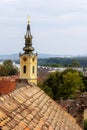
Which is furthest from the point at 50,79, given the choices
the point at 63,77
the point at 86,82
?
the point at 86,82

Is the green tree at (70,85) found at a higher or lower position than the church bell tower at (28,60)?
lower

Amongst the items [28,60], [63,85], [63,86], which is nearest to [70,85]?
[63,85]

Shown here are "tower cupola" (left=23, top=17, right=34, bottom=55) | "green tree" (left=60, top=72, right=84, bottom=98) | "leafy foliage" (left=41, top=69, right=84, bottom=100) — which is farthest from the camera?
"green tree" (left=60, top=72, right=84, bottom=98)

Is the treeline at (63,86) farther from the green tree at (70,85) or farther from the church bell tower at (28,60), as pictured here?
the church bell tower at (28,60)

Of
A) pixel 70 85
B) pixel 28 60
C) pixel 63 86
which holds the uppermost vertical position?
pixel 28 60

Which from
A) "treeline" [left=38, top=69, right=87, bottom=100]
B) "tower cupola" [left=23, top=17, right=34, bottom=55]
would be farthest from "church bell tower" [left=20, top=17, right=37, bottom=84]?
"treeline" [left=38, top=69, right=87, bottom=100]

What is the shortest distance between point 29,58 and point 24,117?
6274 cm

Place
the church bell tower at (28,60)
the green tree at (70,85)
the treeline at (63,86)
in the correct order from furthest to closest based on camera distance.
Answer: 1. the green tree at (70,85)
2. the treeline at (63,86)
3. the church bell tower at (28,60)

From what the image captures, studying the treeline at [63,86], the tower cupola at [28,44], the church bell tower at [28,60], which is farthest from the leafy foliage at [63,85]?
the tower cupola at [28,44]

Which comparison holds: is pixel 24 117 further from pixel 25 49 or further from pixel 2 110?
pixel 25 49

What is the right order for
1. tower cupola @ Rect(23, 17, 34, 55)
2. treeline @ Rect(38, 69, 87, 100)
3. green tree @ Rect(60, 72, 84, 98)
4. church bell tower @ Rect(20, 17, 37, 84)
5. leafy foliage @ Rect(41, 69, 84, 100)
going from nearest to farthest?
tower cupola @ Rect(23, 17, 34, 55) < church bell tower @ Rect(20, 17, 37, 84) < treeline @ Rect(38, 69, 87, 100) < leafy foliage @ Rect(41, 69, 84, 100) < green tree @ Rect(60, 72, 84, 98)

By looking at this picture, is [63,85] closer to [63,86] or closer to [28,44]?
[63,86]

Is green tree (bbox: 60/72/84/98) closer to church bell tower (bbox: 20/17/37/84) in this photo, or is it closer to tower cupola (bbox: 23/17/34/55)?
church bell tower (bbox: 20/17/37/84)

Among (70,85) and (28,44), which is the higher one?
(28,44)
